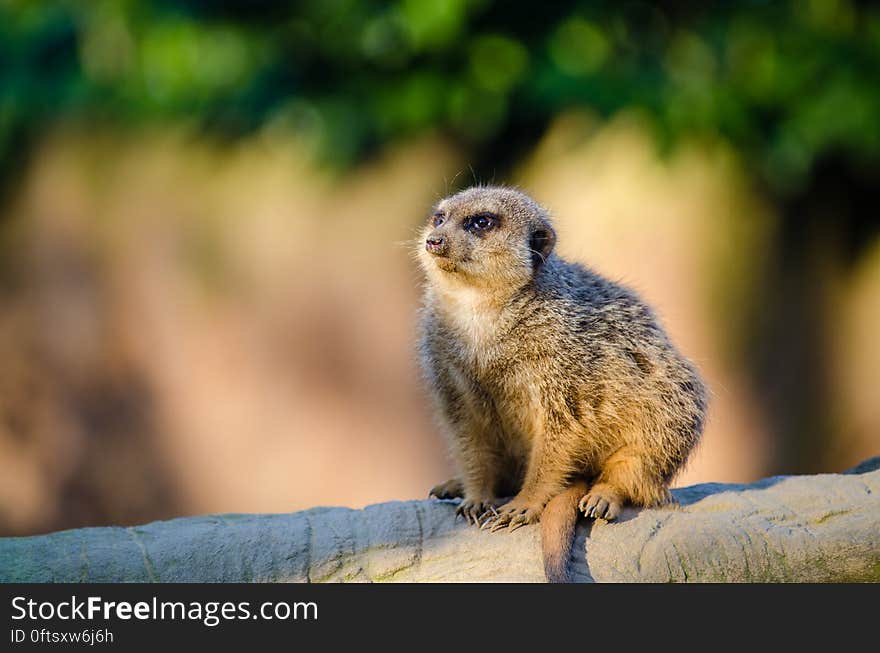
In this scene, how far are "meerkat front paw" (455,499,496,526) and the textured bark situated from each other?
0.05m

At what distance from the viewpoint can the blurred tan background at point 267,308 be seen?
7355 mm

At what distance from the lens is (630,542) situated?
3527mm

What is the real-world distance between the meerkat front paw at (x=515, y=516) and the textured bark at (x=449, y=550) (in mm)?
30

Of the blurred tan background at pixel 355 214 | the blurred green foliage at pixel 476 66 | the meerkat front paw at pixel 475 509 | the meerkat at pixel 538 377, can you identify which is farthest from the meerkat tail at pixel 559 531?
the blurred green foliage at pixel 476 66

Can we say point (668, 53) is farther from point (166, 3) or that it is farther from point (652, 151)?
point (166, 3)

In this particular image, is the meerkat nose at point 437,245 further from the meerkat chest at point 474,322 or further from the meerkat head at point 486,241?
the meerkat chest at point 474,322

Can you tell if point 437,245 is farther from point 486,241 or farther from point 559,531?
point 559,531

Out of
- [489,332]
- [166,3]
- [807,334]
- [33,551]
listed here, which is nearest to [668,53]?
[807,334]

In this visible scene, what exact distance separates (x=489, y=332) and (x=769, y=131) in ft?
12.8

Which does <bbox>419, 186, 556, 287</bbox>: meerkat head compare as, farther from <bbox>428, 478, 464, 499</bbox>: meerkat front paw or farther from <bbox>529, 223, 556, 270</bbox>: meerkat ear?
<bbox>428, 478, 464, 499</bbox>: meerkat front paw

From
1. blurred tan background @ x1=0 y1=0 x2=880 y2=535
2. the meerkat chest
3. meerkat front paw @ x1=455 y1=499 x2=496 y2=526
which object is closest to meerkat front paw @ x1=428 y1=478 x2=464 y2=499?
meerkat front paw @ x1=455 y1=499 x2=496 y2=526

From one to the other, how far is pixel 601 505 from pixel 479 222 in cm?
103

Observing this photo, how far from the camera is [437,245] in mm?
3729

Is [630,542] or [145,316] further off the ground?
[145,316]
